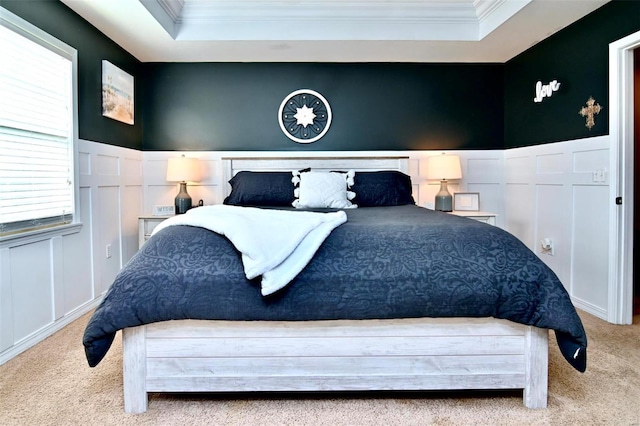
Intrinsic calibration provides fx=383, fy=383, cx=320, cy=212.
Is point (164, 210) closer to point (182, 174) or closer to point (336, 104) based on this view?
point (182, 174)

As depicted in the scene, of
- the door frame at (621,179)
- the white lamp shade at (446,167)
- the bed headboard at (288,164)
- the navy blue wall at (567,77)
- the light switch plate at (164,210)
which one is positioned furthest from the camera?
the bed headboard at (288,164)

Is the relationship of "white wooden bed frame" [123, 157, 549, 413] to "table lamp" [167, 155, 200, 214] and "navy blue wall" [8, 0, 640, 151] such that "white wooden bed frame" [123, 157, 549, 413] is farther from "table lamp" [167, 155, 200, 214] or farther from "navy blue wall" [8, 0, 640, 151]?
"navy blue wall" [8, 0, 640, 151]

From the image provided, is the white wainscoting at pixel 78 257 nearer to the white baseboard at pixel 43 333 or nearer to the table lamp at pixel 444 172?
the white baseboard at pixel 43 333

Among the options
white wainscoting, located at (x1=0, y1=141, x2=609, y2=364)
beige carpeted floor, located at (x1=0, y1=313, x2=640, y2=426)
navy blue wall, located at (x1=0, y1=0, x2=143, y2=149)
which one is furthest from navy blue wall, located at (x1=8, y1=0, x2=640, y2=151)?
beige carpeted floor, located at (x1=0, y1=313, x2=640, y2=426)

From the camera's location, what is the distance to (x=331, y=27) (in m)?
3.33

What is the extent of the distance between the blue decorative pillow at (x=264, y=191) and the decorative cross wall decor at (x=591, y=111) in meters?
2.35

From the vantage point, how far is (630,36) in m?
2.50

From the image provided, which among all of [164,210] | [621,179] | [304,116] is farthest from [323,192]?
[621,179]

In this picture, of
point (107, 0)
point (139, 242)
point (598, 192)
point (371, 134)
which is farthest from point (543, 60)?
point (139, 242)

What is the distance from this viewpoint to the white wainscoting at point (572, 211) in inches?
109

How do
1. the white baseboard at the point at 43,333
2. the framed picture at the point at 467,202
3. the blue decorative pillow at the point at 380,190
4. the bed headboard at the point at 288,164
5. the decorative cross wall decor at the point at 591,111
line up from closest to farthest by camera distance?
the white baseboard at the point at 43,333 → the decorative cross wall decor at the point at 591,111 → the blue decorative pillow at the point at 380,190 → the bed headboard at the point at 288,164 → the framed picture at the point at 467,202

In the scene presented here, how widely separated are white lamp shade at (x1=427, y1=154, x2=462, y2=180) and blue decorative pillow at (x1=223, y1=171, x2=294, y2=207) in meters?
1.46

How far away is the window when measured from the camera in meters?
2.12

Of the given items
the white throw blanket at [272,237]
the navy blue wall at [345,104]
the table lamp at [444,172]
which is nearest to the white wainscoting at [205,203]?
the navy blue wall at [345,104]
